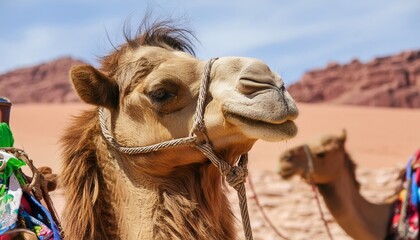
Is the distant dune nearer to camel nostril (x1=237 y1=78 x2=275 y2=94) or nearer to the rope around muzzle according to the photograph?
the rope around muzzle

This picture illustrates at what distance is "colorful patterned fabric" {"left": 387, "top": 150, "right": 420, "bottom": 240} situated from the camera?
20.1 feet

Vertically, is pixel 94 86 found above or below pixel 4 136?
above

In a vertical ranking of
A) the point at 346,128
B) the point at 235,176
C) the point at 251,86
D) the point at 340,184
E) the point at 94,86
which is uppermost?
the point at 251,86

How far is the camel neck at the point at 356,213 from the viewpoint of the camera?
22.0ft

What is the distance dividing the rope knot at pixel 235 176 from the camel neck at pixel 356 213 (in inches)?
171

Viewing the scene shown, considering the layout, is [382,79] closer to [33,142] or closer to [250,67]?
[33,142]

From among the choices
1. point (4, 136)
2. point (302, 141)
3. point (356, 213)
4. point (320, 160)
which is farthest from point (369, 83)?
point (4, 136)

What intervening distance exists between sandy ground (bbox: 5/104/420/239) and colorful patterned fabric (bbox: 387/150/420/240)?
1293 mm

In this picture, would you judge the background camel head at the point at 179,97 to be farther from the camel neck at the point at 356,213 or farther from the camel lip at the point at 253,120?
the camel neck at the point at 356,213

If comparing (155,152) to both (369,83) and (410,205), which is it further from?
(369,83)

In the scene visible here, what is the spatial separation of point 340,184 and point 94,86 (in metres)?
4.87

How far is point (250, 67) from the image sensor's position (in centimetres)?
254

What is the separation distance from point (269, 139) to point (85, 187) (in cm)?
83

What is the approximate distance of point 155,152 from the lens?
2.75 metres
